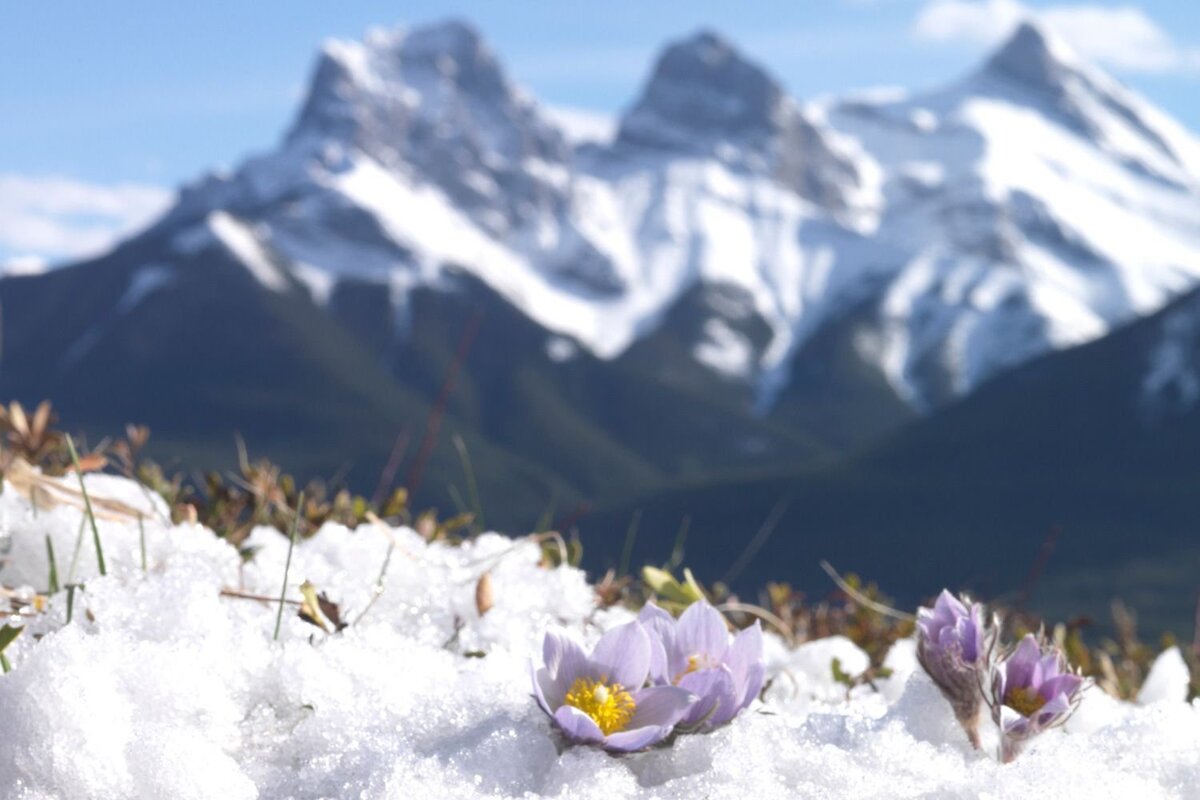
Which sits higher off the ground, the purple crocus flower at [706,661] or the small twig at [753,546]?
the purple crocus flower at [706,661]

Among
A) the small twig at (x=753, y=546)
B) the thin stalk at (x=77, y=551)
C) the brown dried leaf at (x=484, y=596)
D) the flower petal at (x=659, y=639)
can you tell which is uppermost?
the flower petal at (x=659, y=639)

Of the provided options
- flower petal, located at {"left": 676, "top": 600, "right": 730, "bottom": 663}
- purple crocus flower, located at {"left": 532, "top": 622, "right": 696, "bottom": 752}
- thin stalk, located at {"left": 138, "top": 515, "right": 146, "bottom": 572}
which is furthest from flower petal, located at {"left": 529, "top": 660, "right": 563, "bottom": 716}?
thin stalk, located at {"left": 138, "top": 515, "right": 146, "bottom": 572}

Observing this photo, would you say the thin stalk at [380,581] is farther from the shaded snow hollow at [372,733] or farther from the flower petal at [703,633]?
the flower petal at [703,633]

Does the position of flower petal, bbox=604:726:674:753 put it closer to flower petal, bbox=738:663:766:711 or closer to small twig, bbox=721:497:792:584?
flower petal, bbox=738:663:766:711

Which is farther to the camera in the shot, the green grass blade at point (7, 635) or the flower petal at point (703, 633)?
the flower petal at point (703, 633)

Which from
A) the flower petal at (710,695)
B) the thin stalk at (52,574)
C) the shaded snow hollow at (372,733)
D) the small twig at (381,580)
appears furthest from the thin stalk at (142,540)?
the flower petal at (710,695)

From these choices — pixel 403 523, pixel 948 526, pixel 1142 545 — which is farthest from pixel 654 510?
pixel 403 523

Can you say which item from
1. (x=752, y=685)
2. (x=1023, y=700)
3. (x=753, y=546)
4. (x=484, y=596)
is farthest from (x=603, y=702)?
(x=753, y=546)
